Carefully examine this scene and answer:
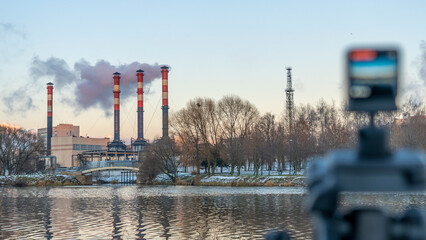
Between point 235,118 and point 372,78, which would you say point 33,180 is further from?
point 372,78

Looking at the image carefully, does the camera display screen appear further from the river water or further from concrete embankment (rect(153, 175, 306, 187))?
concrete embankment (rect(153, 175, 306, 187))

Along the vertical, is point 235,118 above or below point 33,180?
above

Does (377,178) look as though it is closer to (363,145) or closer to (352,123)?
(363,145)

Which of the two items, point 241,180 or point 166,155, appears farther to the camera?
point 166,155

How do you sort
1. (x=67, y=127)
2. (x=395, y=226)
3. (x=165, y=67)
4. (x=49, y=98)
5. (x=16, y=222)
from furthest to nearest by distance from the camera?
(x=67, y=127) < (x=49, y=98) < (x=165, y=67) < (x=16, y=222) < (x=395, y=226)

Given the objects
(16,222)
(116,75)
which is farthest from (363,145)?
(116,75)

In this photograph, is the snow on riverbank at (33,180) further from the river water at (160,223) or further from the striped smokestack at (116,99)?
the river water at (160,223)

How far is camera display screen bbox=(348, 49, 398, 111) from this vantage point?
8.86 ft

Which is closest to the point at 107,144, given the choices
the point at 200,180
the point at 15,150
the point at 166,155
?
the point at 15,150

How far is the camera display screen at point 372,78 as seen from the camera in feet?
8.86

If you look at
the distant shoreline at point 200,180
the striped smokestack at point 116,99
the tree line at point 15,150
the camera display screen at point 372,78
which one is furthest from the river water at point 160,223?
the striped smokestack at point 116,99

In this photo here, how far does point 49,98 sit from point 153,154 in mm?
74026

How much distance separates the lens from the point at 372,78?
2.72 metres

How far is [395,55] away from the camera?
106 inches
